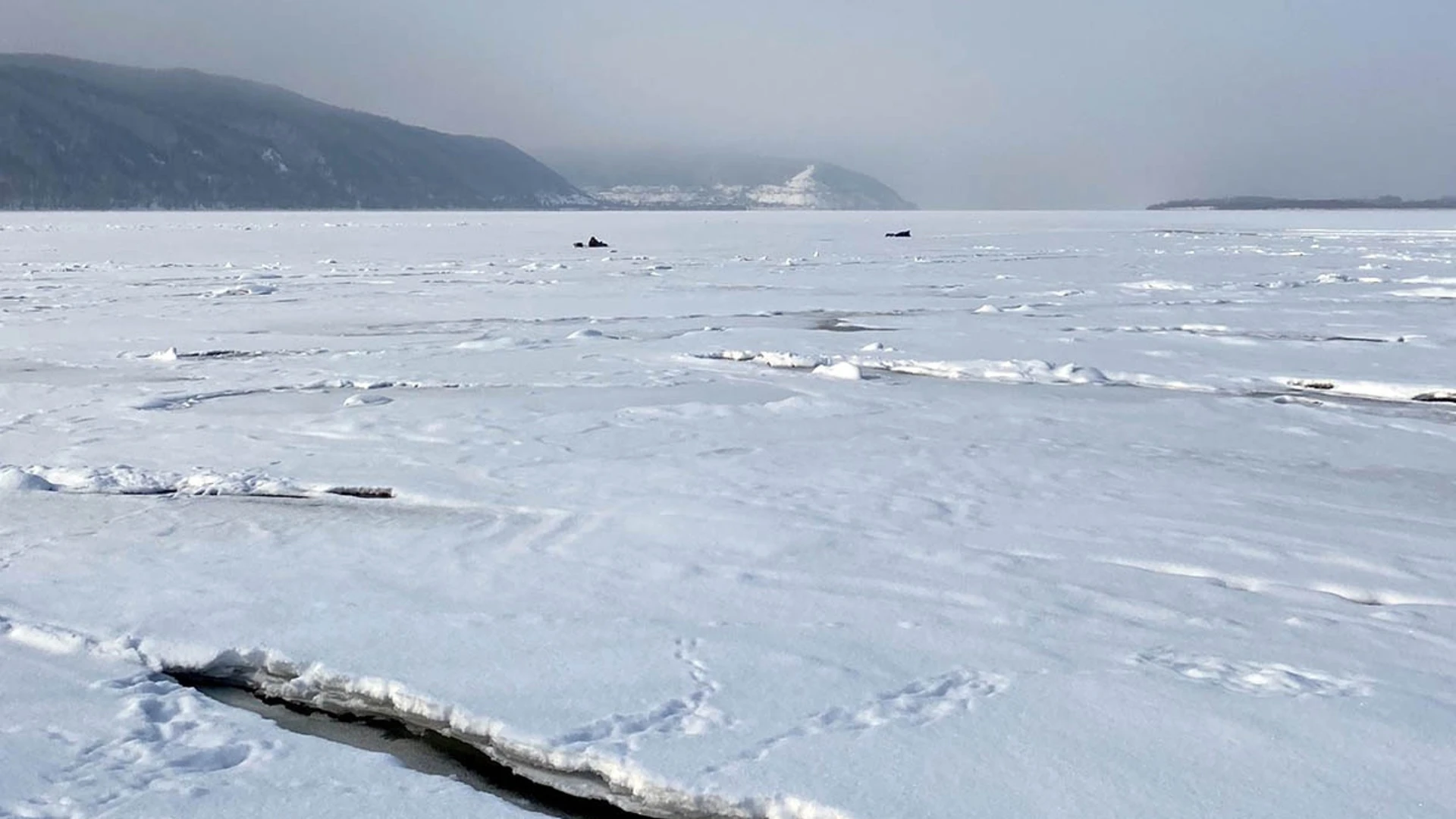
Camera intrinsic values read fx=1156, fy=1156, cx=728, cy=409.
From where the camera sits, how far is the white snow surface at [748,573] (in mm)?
2518

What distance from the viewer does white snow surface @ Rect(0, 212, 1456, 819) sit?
2518 mm

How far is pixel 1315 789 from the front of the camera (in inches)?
93.5

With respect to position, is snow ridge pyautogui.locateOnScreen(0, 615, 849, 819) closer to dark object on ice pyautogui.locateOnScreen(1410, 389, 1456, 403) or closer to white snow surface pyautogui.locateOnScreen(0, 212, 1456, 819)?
white snow surface pyautogui.locateOnScreen(0, 212, 1456, 819)

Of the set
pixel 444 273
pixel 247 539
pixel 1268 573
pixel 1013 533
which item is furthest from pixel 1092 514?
pixel 444 273

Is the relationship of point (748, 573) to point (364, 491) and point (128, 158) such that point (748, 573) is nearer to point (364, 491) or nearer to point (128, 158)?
point (364, 491)

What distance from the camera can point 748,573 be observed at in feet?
12.8

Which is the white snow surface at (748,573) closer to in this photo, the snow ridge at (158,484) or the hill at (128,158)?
the snow ridge at (158,484)

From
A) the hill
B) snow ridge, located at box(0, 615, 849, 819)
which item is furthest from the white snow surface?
the hill

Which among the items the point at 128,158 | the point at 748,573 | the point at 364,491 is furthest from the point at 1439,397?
the point at 128,158

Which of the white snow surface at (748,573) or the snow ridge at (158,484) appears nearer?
the white snow surface at (748,573)

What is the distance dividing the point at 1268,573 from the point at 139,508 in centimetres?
428

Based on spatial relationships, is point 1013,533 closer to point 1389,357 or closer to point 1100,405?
point 1100,405

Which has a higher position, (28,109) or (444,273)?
(28,109)

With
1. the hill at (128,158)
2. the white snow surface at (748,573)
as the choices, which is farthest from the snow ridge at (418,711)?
the hill at (128,158)
